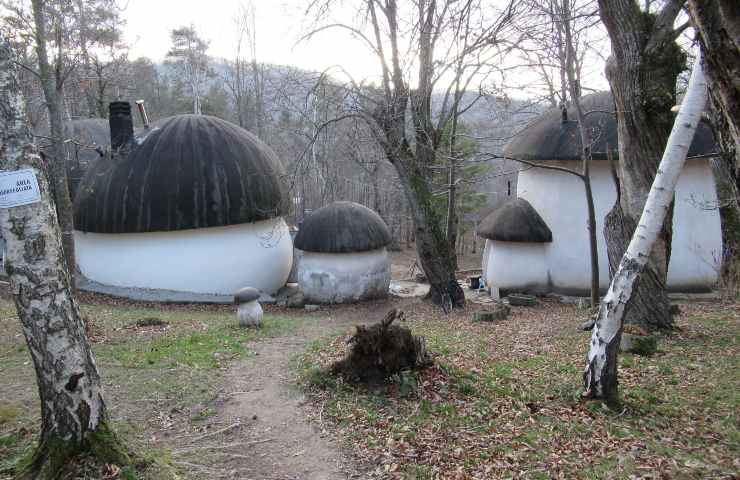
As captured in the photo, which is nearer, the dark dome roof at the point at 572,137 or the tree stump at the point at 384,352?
the tree stump at the point at 384,352

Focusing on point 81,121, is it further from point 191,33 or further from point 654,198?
point 654,198

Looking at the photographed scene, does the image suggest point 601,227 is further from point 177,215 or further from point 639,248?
point 177,215

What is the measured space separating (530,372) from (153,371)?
519 centimetres

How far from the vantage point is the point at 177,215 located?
16.8m

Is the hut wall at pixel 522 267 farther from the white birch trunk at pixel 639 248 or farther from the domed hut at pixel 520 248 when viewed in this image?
the white birch trunk at pixel 639 248

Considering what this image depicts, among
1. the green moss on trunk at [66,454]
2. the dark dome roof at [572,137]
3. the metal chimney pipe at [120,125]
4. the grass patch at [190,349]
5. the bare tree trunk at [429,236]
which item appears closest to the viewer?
the green moss on trunk at [66,454]

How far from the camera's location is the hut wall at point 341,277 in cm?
1666

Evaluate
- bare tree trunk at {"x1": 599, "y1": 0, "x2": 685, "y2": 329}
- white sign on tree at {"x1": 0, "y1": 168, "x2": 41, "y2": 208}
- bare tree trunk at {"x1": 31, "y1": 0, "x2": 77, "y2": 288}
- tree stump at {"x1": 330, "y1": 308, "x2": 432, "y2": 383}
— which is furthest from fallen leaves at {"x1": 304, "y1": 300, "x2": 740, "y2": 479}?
bare tree trunk at {"x1": 31, "y1": 0, "x2": 77, "y2": 288}

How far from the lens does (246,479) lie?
4.45 m

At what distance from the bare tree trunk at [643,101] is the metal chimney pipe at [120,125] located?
50.1ft

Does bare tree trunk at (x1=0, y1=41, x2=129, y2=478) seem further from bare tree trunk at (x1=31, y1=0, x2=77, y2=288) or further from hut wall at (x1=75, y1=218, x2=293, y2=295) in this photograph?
hut wall at (x1=75, y1=218, x2=293, y2=295)

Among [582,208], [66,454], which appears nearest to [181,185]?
[582,208]

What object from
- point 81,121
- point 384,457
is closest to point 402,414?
point 384,457

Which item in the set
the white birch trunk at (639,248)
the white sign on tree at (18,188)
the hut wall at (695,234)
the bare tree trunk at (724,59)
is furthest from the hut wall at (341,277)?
the bare tree trunk at (724,59)
